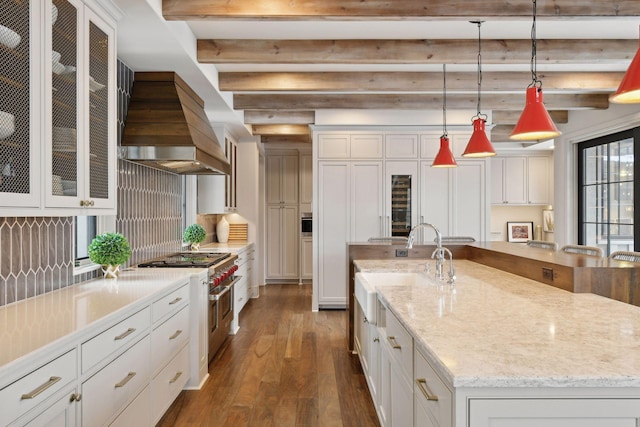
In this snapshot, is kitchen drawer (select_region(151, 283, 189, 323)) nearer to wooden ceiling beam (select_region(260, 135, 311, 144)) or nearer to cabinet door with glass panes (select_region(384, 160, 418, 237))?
cabinet door with glass panes (select_region(384, 160, 418, 237))

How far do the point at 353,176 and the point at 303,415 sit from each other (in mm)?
3472

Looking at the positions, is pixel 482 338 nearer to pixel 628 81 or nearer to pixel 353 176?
pixel 628 81

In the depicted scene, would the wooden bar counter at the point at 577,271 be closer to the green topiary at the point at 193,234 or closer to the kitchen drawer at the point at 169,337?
the kitchen drawer at the point at 169,337

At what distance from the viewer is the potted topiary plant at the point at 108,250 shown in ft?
8.46

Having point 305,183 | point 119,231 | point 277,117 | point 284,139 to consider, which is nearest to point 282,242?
point 305,183

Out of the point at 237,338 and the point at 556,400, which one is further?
the point at 237,338

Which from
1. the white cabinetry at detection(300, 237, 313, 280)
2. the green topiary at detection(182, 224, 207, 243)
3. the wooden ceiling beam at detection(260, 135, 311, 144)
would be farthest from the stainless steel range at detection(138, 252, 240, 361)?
the white cabinetry at detection(300, 237, 313, 280)

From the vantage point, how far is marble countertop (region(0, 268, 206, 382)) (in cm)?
141

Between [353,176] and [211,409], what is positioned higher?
[353,176]

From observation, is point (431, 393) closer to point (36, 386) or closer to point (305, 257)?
point (36, 386)

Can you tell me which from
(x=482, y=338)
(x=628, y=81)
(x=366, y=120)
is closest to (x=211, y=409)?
(x=482, y=338)

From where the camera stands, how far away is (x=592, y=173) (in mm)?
5656

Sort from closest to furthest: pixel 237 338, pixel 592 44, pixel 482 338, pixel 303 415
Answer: pixel 482 338, pixel 303 415, pixel 592 44, pixel 237 338

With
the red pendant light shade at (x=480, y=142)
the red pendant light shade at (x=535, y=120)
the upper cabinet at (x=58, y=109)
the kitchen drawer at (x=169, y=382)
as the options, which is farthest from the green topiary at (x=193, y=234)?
the red pendant light shade at (x=535, y=120)
